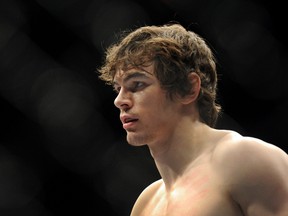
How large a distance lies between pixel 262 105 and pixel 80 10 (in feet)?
2.22

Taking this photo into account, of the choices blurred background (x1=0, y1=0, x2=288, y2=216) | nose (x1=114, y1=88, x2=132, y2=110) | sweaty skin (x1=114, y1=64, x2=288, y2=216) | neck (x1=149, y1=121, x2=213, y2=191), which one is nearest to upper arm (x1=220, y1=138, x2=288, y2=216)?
sweaty skin (x1=114, y1=64, x2=288, y2=216)

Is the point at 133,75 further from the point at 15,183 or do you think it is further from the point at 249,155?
the point at 15,183

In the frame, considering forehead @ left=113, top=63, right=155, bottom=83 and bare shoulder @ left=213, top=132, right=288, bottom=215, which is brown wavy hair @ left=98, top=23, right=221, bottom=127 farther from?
bare shoulder @ left=213, top=132, right=288, bottom=215

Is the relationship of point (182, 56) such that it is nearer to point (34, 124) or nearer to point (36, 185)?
point (34, 124)

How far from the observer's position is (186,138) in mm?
1103

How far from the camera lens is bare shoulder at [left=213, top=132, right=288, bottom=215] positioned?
930 millimetres

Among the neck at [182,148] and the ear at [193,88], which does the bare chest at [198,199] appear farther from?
the ear at [193,88]

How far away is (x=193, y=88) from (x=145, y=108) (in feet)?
0.38

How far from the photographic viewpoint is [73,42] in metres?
1.76

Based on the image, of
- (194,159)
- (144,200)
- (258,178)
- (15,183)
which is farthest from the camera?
(15,183)

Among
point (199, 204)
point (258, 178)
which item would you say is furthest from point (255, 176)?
point (199, 204)

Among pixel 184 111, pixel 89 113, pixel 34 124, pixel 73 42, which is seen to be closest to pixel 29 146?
pixel 34 124

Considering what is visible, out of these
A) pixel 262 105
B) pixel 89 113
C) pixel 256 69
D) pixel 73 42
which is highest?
pixel 73 42

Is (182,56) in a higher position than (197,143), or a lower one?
higher
